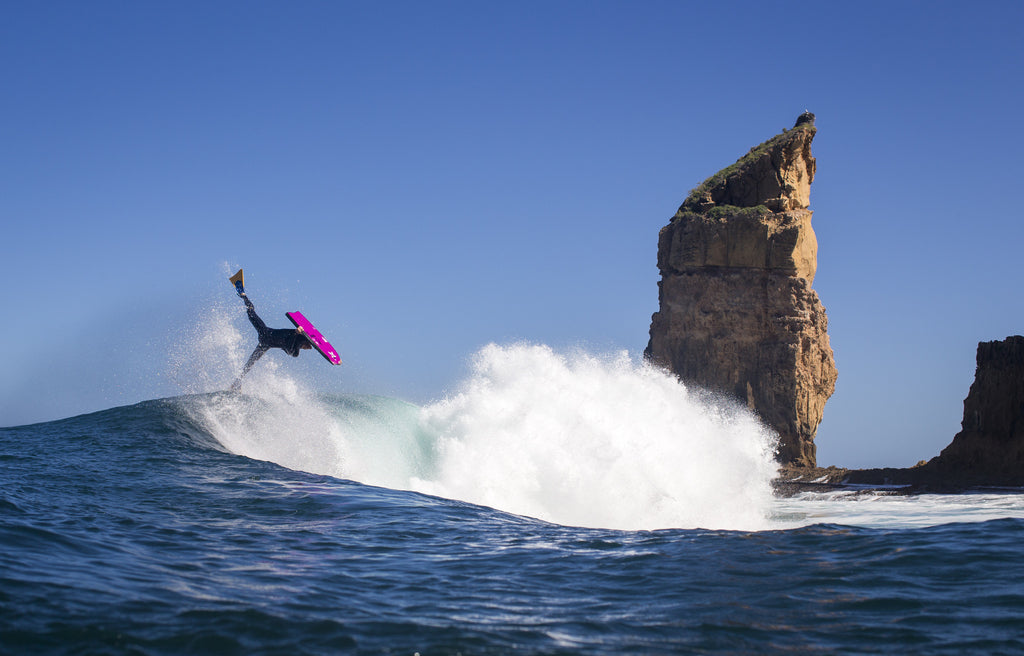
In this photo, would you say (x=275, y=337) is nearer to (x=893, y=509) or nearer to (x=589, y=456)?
(x=589, y=456)

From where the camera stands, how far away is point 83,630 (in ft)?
12.3

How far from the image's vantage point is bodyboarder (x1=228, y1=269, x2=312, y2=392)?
15.0m

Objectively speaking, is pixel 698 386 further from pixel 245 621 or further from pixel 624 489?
pixel 245 621

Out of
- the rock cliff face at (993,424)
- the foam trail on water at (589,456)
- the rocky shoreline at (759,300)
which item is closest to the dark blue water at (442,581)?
the foam trail on water at (589,456)

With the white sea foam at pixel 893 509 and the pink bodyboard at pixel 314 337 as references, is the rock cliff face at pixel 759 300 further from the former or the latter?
the pink bodyboard at pixel 314 337

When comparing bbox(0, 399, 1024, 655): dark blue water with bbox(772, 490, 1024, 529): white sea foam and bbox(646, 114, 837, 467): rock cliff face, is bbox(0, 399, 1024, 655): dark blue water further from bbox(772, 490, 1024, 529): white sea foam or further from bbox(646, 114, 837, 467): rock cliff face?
bbox(646, 114, 837, 467): rock cliff face

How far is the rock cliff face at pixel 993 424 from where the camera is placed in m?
18.2

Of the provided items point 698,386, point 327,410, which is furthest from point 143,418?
point 698,386

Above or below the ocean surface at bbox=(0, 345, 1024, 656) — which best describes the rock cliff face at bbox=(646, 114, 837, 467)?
above

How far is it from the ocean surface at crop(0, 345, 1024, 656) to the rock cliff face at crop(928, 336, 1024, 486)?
5225 mm

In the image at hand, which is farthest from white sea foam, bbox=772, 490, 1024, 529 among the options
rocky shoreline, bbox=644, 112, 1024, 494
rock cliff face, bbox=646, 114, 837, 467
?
rock cliff face, bbox=646, 114, 837, 467

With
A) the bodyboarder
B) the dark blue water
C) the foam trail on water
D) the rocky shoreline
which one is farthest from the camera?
the rocky shoreline

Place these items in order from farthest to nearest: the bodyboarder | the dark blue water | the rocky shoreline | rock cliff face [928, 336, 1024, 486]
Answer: the rocky shoreline → rock cliff face [928, 336, 1024, 486] → the bodyboarder → the dark blue water

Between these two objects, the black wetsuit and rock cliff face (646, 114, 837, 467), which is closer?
the black wetsuit
